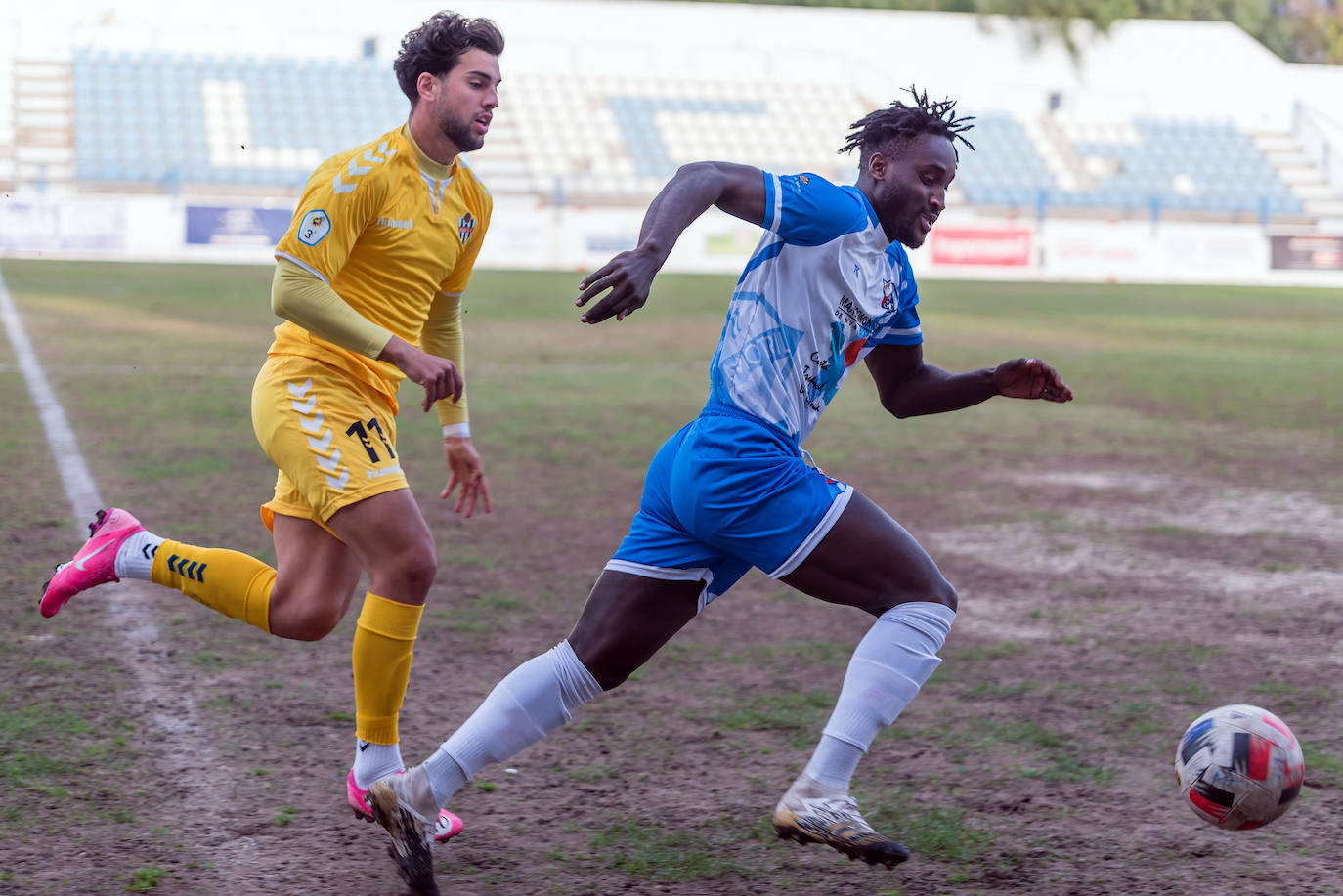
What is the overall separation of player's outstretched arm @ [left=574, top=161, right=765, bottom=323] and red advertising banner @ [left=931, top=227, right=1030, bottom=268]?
32088 millimetres

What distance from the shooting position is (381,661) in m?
3.78

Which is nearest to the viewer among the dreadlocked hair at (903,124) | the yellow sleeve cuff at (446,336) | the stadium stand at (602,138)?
the dreadlocked hair at (903,124)

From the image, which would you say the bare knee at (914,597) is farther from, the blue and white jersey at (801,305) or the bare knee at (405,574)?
the bare knee at (405,574)

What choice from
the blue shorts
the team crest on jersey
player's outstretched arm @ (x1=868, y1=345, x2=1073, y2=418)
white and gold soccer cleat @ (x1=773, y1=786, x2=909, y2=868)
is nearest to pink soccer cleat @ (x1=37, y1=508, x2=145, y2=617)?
the team crest on jersey

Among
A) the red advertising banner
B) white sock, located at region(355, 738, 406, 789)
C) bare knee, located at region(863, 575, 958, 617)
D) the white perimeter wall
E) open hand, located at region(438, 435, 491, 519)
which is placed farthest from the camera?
the red advertising banner

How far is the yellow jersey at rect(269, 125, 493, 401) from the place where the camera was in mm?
3730

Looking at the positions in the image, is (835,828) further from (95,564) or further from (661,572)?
(95,564)

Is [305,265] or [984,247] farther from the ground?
[984,247]

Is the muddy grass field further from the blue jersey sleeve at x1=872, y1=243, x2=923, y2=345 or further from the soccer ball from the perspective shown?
the blue jersey sleeve at x1=872, y1=243, x2=923, y2=345

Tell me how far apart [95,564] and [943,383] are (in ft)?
8.57

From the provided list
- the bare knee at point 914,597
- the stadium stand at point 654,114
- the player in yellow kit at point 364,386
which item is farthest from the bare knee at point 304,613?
the stadium stand at point 654,114

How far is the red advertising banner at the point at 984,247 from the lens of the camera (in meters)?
34.6

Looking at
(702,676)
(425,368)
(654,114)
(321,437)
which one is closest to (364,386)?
(321,437)

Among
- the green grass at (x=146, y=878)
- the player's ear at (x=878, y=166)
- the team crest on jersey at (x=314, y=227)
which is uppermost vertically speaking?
the player's ear at (x=878, y=166)
